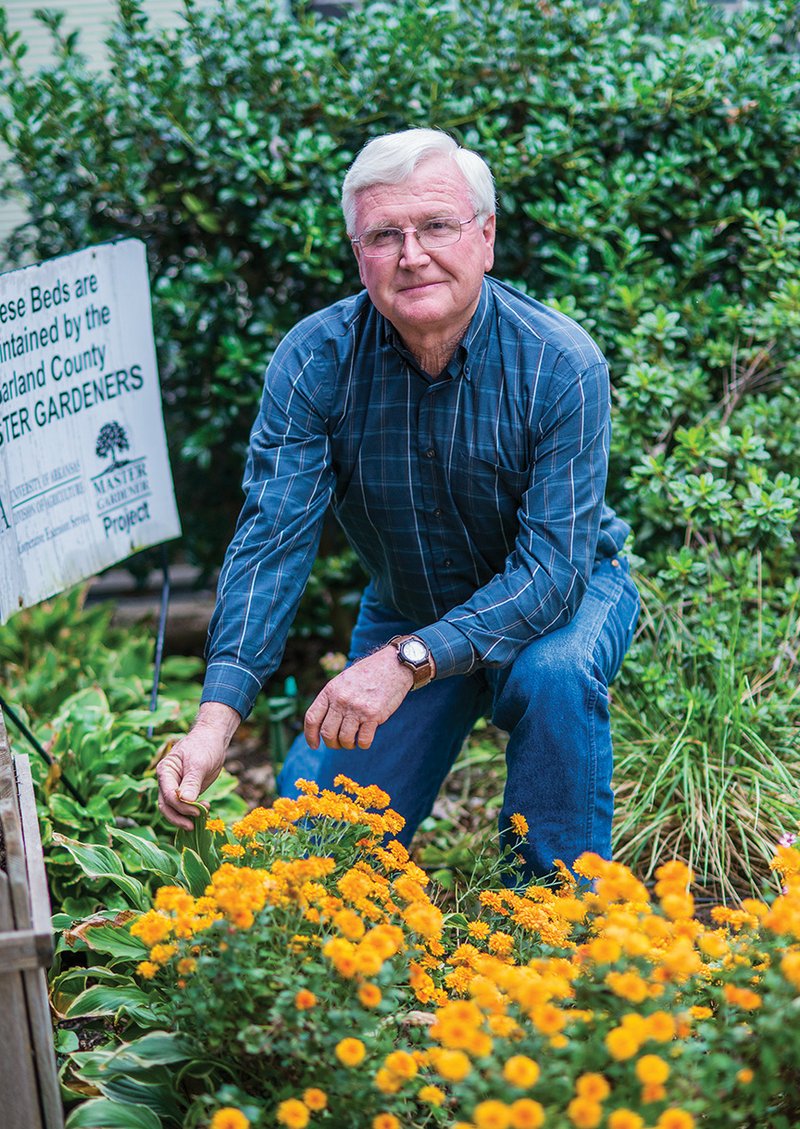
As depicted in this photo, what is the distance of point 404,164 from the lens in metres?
2.32

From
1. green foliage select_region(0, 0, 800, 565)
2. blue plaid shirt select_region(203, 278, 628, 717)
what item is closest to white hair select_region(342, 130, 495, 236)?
blue plaid shirt select_region(203, 278, 628, 717)

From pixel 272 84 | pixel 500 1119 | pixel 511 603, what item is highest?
pixel 272 84

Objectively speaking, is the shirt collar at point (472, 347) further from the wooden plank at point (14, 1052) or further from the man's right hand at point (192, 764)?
the wooden plank at point (14, 1052)

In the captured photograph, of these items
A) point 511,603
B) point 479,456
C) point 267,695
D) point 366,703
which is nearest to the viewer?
point 366,703

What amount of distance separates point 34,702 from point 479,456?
5.81ft

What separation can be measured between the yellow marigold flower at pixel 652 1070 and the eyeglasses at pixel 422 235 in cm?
154

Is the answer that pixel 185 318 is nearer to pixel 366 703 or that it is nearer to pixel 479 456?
pixel 479 456

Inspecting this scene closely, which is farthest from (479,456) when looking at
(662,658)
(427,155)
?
(662,658)

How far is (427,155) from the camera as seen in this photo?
7.71ft

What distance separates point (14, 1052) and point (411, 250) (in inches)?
60.2

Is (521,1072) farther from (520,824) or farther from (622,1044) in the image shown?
(520,824)

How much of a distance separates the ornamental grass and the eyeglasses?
107 centimetres

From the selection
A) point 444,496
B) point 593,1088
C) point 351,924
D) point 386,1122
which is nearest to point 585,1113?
point 593,1088

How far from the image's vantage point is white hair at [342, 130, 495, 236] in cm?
232
